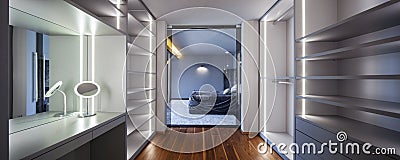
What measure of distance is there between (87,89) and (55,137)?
3.48 ft

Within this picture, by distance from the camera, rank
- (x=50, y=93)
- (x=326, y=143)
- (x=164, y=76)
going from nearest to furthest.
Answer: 1. (x=326, y=143)
2. (x=50, y=93)
3. (x=164, y=76)

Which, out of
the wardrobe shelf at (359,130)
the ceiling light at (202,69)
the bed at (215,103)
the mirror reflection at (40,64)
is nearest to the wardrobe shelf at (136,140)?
the mirror reflection at (40,64)

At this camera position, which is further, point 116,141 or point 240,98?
point 240,98

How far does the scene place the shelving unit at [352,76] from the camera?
1698 millimetres

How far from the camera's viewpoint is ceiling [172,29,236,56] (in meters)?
5.29

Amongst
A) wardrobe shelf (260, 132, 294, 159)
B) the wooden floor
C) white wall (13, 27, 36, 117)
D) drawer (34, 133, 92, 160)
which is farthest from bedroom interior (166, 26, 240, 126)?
drawer (34, 133, 92, 160)

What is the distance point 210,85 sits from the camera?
18.4 ft

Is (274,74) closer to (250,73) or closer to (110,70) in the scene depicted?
(250,73)

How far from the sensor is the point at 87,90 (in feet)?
8.67

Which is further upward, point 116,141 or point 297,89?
point 297,89

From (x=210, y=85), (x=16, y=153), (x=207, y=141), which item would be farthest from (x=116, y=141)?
(x=210, y=85)

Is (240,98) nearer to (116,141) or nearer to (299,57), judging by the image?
(299,57)

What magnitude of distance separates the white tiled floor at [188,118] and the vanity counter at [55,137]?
323 cm

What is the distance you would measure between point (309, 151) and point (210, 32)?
3.41m
